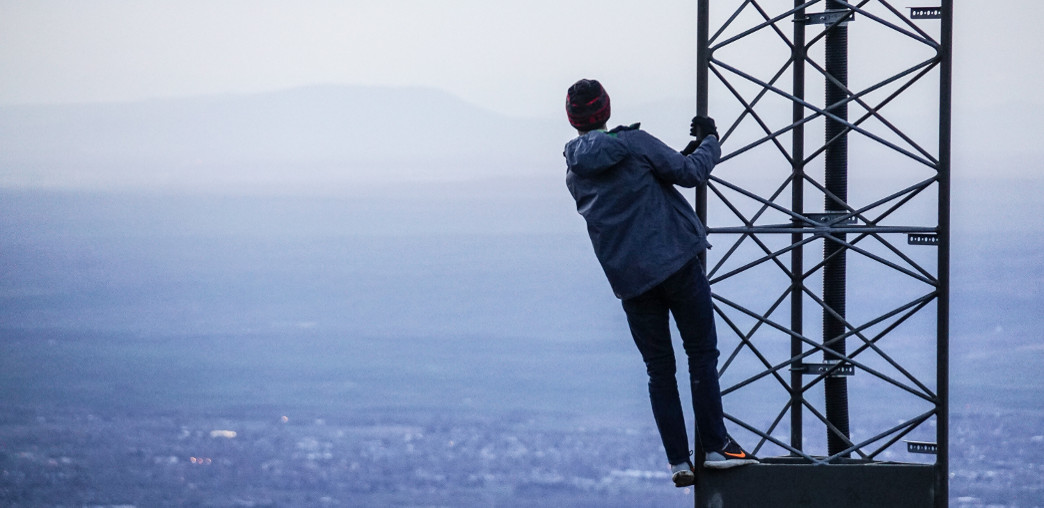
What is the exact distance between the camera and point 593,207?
4848 millimetres

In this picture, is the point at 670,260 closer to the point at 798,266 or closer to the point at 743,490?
the point at 743,490

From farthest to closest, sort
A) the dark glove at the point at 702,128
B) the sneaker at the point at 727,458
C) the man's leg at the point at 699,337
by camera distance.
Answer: the sneaker at the point at 727,458 < the dark glove at the point at 702,128 < the man's leg at the point at 699,337

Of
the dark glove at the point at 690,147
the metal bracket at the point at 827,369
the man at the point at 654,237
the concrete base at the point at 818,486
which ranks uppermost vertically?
the dark glove at the point at 690,147

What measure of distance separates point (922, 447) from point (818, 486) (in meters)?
0.63

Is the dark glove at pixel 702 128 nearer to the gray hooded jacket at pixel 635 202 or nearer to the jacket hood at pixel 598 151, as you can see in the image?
the gray hooded jacket at pixel 635 202

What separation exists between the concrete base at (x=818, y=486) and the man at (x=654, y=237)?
0.32m

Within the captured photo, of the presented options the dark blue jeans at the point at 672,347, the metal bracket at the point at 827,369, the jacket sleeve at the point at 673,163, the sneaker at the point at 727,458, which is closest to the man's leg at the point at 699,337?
the dark blue jeans at the point at 672,347

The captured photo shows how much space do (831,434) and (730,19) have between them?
2792 millimetres

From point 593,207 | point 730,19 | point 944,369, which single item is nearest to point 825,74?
point 730,19

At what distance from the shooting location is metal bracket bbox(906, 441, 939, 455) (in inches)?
223

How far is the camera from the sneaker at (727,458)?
538 cm

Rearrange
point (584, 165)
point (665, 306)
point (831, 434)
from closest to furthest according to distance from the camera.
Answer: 1. point (584, 165)
2. point (665, 306)
3. point (831, 434)

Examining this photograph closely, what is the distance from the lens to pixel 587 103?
4.62 meters

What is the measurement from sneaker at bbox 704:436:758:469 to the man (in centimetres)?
16
